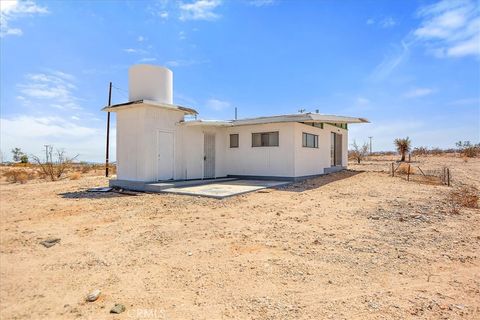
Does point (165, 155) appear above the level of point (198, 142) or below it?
below

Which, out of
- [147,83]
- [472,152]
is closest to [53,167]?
[147,83]

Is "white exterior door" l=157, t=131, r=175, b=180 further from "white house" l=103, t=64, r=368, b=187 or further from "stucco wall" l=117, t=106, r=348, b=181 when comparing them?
"stucco wall" l=117, t=106, r=348, b=181

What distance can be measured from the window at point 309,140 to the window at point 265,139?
1.52m

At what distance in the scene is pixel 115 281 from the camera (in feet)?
11.7

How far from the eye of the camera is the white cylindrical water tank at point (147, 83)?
1227cm

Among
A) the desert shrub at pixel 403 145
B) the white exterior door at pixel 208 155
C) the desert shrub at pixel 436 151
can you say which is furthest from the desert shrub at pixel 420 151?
the white exterior door at pixel 208 155

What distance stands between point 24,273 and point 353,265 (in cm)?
422

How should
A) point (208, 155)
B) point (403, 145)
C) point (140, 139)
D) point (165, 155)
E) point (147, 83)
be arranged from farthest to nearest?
point (403, 145), point (208, 155), point (147, 83), point (165, 155), point (140, 139)

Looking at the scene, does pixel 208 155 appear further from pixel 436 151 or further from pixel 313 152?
pixel 436 151

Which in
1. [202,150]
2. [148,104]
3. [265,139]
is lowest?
[202,150]

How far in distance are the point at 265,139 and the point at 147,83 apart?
19.7 ft

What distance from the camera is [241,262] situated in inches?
163

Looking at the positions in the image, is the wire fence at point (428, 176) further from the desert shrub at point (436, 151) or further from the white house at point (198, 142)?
the desert shrub at point (436, 151)

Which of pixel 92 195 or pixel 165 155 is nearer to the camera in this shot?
pixel 92 195
